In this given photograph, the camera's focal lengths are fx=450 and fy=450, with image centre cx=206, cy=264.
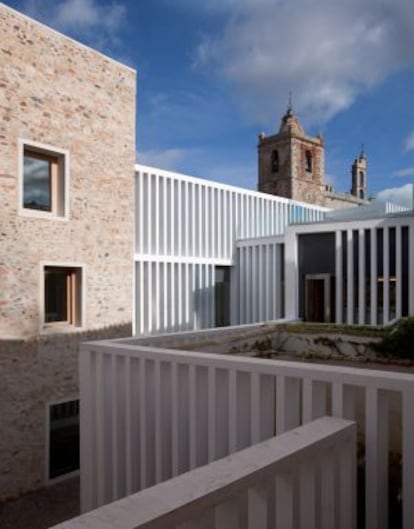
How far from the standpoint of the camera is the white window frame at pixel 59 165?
983 centimetres

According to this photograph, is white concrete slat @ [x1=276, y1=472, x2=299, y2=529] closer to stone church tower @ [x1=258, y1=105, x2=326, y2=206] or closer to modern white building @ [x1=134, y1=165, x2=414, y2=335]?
modern white building @ [x1=134, y1=165, x2=414, y2=335]

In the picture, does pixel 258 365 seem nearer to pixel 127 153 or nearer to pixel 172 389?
pixel 172 389

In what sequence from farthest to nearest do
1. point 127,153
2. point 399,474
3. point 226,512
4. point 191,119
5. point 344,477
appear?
point 191,119
point 127,153
point 399,474
point 344,477
point 226,512

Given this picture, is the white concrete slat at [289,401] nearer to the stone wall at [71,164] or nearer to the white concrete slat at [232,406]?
the white concrete slat at [232,406]

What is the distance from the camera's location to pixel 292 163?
39.2m

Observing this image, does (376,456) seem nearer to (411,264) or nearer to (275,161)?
(411,264)

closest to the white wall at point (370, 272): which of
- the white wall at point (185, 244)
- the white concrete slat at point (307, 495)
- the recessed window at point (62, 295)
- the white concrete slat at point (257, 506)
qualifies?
the white wall at point (185, 244)

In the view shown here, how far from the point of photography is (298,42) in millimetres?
13031

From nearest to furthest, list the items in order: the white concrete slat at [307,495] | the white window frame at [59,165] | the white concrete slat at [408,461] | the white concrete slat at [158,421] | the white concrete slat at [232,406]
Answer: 1. the white concrete slat at [307,495]
2. the white concrete slat at [408,461]
3. the white concrete slat at [232,406]
4. the white concrete slat at [158,421]
5. the white window frame at [59,165]

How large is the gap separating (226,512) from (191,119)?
17447 millimetres

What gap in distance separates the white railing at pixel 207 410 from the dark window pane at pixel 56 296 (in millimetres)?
7271

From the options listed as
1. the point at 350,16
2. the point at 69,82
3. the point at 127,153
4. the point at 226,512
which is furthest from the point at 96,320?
the point at 226,512

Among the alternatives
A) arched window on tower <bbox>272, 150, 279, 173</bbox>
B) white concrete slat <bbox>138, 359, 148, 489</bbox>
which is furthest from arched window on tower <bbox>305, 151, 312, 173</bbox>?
white concrete slat <bbox>138, 359, 148, 489</bbox>

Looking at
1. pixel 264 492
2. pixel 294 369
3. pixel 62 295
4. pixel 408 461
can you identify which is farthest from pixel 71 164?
pixel 264 492
